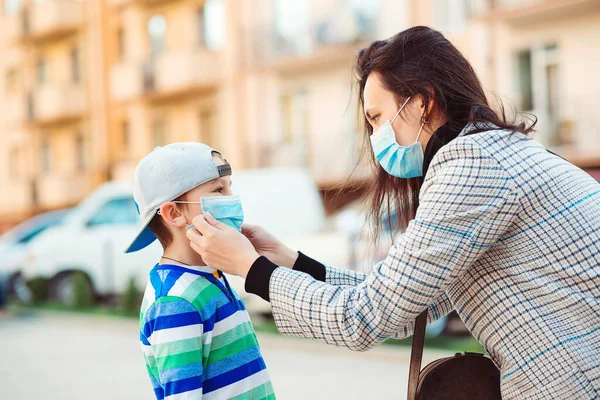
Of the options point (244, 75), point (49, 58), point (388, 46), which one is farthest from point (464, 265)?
point (49, 58)

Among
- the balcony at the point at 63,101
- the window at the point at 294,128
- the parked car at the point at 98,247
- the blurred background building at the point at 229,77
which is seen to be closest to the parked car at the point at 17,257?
the parked car at the point at 98,247

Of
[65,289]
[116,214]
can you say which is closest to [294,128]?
[65,289]

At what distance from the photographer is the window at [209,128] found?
2434 centimetres

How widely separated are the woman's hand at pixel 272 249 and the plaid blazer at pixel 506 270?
25.2 inches

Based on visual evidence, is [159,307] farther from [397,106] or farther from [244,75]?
[244,75]

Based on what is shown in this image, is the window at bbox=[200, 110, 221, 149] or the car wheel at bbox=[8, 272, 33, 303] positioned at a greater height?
the window at bbox=[200, 110, 221, 149]

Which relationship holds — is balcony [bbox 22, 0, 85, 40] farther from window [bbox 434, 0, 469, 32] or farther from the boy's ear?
the boy's ear

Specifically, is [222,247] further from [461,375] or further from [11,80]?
[11,80]

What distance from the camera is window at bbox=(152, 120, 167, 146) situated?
26530 millimetres

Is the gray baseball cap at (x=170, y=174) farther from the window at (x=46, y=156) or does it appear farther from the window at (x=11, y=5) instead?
the window at (x=11, y=5)

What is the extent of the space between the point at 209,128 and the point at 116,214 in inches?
480

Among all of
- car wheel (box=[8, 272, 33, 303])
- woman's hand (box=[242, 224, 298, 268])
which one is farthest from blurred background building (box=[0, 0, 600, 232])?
woman's hand (box=[242, 224, 298, 268])

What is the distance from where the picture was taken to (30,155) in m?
32.2

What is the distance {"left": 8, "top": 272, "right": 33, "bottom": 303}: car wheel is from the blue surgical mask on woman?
1327cm
